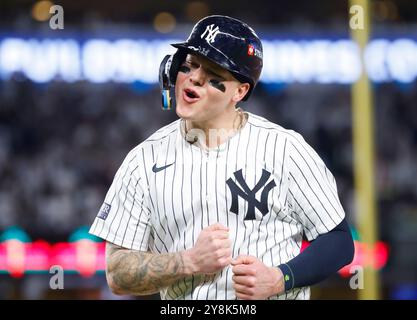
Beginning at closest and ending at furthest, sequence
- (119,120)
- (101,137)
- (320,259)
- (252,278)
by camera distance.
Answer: (252,278)
(320,259)
(101,137)
(119,120)

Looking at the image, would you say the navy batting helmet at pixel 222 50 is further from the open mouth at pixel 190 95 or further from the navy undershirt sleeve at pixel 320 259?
the navy undershirt sleeve at pixel 320 259

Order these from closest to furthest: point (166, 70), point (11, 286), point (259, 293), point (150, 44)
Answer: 1. point (259, 293)
2. point (166, 70)
3. point (11, 286)
4. point (150, 44)

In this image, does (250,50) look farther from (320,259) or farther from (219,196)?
(320,259)

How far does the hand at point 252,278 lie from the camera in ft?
6.83

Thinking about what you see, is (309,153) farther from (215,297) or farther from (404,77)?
(404,77)

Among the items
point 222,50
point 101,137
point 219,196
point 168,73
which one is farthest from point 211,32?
point 101,137

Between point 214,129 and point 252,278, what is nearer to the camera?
point 252,278

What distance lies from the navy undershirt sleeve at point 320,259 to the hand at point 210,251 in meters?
0.17

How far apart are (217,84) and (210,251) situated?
45 cm

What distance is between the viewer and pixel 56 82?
8.01 meters

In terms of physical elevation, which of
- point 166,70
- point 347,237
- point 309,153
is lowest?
point 347,237

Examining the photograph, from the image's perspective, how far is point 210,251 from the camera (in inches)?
82.1
